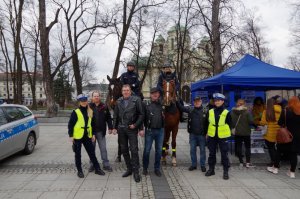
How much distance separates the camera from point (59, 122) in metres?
21.0

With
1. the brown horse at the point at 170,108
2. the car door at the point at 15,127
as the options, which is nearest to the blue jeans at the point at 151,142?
the brown horse at the point at 170,108

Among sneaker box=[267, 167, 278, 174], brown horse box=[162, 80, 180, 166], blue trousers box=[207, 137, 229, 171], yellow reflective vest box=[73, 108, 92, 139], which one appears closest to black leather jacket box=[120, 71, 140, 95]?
brown horse box=[162, 80, 180, 166]

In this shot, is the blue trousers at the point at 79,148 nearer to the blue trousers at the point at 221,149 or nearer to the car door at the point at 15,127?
the car door at the point at 15,127

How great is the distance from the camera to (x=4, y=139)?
321 inches

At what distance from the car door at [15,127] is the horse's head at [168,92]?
400cm

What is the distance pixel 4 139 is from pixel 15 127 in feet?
2.57

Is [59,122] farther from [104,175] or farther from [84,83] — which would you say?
[84,83]

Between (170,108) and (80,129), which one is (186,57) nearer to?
(170,108)

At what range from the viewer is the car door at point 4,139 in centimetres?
806

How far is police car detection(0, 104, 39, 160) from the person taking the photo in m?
8.27

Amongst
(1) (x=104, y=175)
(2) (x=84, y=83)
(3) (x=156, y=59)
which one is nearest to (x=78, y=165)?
(1) (x=104, y=175)

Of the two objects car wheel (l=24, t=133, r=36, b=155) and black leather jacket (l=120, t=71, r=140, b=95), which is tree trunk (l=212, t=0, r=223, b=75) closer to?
black leather jacket (l=120, t=71, r=140, b=95)

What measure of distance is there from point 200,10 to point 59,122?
11550 millimetres

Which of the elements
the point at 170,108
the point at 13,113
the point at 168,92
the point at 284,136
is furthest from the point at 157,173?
the point at 13,113
